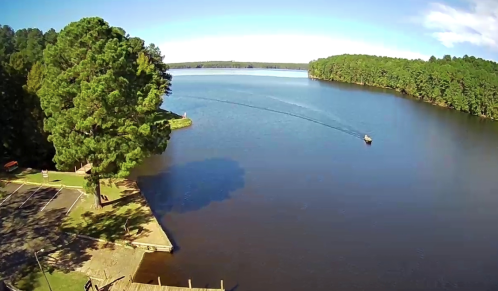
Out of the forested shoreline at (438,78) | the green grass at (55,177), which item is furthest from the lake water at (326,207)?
the forested shoreline at (438,78)

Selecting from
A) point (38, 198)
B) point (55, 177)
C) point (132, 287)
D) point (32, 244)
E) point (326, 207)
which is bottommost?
point (132, 287)

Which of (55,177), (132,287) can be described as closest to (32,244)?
(132,287)

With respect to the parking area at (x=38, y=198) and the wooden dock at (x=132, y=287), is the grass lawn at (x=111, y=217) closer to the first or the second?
the parking area at (x=38, y=198)

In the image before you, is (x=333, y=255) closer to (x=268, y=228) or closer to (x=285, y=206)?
(x=268, y=228)

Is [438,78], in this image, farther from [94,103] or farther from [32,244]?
[32,244]

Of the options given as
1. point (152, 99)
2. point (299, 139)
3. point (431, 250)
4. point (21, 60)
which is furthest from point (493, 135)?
point (21, 60)

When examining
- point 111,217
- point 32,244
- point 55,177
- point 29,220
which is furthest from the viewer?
point 55,177
